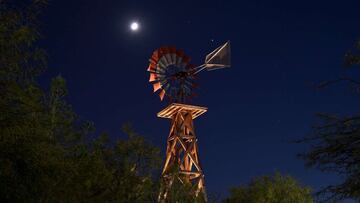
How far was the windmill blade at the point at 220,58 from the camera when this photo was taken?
147 feet

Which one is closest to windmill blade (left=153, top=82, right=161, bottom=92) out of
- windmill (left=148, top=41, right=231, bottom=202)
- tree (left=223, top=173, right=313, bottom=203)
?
windmill (left=148, top=41, right=231, bottom=202)

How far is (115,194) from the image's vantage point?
2342cm

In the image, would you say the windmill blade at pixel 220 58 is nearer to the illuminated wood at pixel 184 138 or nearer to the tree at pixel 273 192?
the illuminated wood at pixel 184 138

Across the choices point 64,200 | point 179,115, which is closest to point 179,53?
point 179,115

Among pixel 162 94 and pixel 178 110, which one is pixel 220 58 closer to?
pixel 162 94

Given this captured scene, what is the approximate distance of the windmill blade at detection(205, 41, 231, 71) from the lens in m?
44.8

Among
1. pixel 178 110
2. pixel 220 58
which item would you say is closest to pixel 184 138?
pixel 178 110

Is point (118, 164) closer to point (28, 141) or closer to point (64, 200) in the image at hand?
point (64, 200)

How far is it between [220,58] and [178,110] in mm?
7447

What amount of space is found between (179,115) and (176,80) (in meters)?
4.11

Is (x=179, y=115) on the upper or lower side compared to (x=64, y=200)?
upper

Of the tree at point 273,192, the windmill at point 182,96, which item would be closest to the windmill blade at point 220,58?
the windmill at point 182,96

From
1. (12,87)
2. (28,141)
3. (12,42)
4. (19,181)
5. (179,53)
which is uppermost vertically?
(179,53)

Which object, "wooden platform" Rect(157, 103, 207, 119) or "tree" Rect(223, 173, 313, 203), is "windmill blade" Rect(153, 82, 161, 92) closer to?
"wooden platform" Rect(157, 103, 207, 119)
